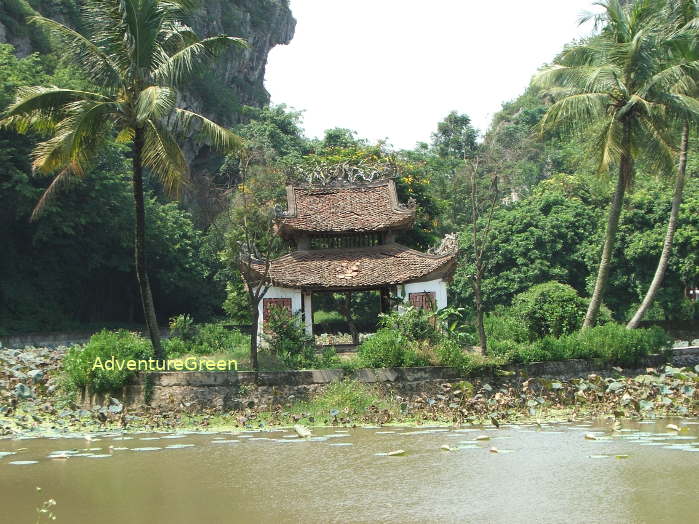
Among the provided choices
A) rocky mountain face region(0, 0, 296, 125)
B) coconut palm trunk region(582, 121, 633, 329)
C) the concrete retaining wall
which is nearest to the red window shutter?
coconut palm trunk region(582, 121, 633, 329)

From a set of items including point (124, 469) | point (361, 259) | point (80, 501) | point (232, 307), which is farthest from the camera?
point (232, 307)

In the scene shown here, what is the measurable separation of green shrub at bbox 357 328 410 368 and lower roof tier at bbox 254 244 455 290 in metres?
4.27

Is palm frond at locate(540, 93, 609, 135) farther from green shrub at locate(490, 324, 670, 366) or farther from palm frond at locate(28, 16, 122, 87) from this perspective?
palm frond at locate(28, 16, 122, 87)

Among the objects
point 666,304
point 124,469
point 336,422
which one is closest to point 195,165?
point 666,304

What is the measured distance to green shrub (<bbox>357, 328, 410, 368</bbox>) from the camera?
19.7 m

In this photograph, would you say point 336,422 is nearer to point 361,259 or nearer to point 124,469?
point 124,469

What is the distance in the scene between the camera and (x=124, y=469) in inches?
470

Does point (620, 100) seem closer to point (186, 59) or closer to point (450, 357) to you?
point (450, 357)

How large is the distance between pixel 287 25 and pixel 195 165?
23.8 m

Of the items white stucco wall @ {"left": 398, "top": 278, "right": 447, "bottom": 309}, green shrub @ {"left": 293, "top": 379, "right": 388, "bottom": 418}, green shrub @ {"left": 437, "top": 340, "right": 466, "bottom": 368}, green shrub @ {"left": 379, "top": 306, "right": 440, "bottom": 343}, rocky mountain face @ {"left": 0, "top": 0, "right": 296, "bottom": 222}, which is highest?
rocky mountain face @ {"left": 0, "top": 0, "right": 296, "bottom": 222}

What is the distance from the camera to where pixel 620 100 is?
2295 cm

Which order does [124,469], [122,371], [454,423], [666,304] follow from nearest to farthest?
1. [124,469]
2. [454,423]
3. [122,371]
4. [666,304]

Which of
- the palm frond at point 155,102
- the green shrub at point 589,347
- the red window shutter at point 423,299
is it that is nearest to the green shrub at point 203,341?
the red window shutter at point 423,299

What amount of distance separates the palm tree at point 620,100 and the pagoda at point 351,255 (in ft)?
15.7
